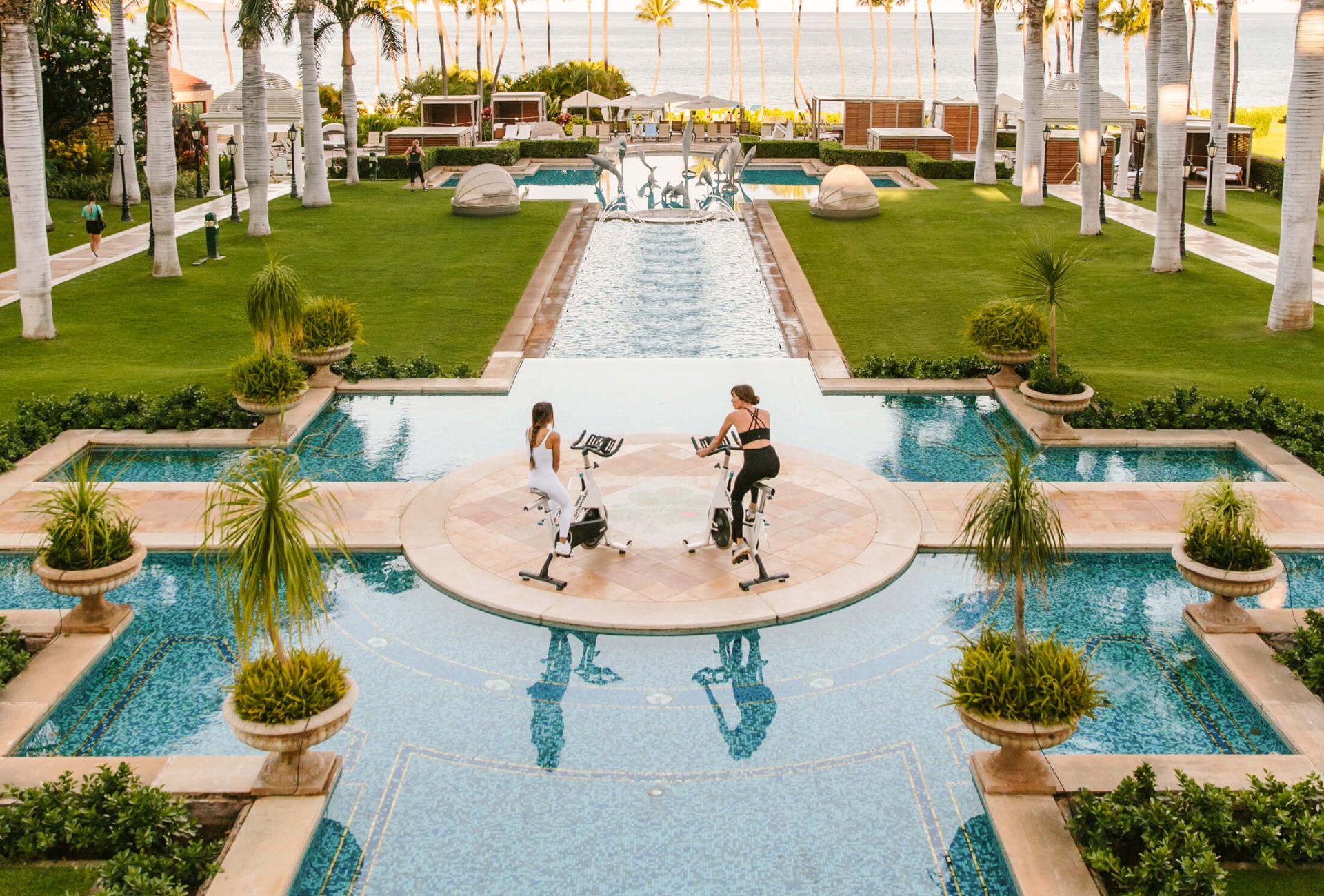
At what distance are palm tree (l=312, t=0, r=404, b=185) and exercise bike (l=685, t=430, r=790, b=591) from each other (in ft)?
91.9

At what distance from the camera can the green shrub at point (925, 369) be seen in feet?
66.0

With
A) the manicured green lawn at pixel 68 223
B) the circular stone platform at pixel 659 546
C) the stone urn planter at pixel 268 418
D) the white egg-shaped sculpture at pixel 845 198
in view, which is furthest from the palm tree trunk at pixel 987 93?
the stone urn planter at pixel 268 418

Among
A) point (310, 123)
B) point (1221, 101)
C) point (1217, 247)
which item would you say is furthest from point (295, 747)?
point (1221, 101)

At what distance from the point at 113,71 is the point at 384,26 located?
8.92 meters

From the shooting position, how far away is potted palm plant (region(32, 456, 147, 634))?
37.1 ft

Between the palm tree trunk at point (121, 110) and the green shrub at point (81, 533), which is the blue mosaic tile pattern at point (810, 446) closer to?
the green shrub at point (81, 533)

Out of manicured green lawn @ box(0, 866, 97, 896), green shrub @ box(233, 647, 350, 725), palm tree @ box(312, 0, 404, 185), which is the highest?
palm tree @ box(312, 0, 404, 185)

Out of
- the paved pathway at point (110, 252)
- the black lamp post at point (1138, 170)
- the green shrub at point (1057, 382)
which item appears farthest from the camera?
the black lamp post at point (1138, 170)

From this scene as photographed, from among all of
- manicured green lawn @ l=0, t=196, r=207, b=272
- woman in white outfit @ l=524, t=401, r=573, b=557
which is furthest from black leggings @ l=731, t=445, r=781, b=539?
manicured green lawn @ l=0, t=196, r=207, b=272

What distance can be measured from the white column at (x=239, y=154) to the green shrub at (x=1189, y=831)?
38952mm

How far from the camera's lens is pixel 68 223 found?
35.5m

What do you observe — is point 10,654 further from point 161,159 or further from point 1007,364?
point 161,159

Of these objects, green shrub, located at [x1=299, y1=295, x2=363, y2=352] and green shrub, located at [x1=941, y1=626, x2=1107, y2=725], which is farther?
green shrub, located at [x1=299, y1=295, x2=363, y2=352]

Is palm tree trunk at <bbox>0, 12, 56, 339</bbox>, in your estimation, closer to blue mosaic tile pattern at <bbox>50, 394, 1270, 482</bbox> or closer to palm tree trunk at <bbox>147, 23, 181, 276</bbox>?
palm tree trunk at <bbox>147, 23, 181, 276</bbox>
